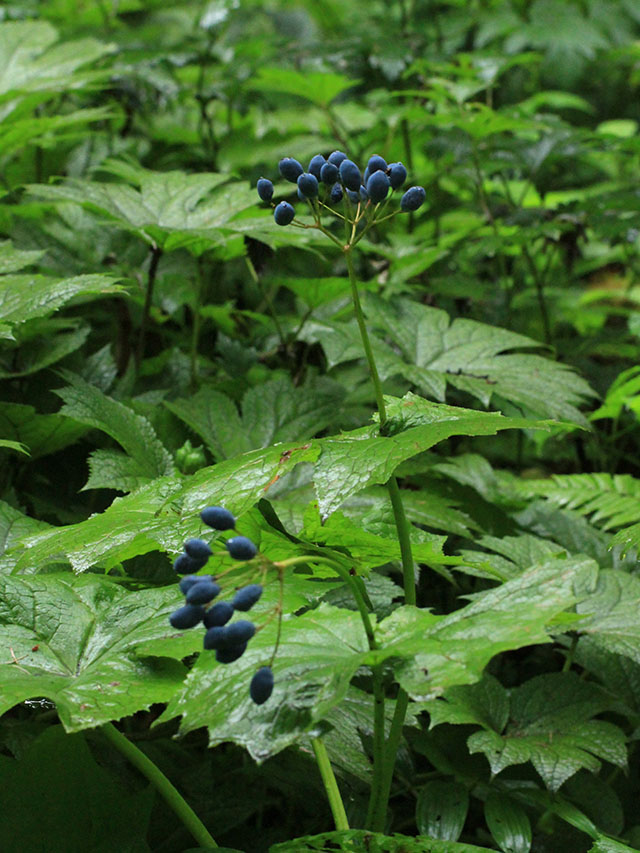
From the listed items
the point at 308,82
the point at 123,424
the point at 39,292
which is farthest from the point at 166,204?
the point at 308,82

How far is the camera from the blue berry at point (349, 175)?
1.08 meters

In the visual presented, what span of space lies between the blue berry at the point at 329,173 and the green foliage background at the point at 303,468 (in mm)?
345

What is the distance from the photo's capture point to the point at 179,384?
7.55ft

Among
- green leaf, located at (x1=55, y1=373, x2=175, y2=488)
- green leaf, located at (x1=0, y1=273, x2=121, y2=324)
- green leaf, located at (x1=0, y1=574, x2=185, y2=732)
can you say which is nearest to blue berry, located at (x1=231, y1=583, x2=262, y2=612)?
green leaf, located at (x1=0, y1=574, x2=185, y2=732)

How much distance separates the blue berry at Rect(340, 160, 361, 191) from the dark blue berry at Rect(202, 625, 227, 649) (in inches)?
25.3

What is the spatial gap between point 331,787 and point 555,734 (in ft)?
1.66

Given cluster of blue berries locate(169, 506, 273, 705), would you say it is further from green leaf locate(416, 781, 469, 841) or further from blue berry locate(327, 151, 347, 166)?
green leaf locate(416, 781, 469, 841)

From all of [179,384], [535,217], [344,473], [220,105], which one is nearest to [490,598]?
[344,473]

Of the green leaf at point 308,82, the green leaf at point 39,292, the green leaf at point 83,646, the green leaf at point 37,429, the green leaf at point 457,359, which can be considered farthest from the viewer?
the green leaf at point 308,82

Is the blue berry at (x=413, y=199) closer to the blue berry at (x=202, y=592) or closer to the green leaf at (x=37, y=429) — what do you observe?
the blue berry at (x=202, y=592)

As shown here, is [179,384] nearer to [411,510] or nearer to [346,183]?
[411,510]

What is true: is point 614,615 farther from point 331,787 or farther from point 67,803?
point 67,803

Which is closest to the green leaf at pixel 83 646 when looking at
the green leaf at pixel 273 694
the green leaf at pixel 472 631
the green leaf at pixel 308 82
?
the green leaf at pixel 273 694

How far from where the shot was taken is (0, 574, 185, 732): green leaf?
98 centimetres
